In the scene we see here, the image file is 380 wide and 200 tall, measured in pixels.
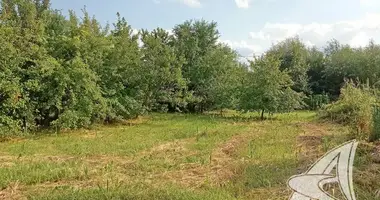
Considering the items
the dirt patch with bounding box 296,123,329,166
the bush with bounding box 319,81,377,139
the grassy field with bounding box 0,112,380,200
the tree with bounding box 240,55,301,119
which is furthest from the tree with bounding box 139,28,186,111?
the dirt patch with bounding box 296,123,329,166

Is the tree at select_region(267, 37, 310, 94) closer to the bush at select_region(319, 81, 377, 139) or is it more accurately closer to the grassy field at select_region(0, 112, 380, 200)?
the bush at select_region(319, 81, 377, 139)

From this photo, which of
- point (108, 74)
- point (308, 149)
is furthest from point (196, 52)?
point (308, 149)

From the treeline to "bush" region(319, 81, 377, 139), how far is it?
259cm

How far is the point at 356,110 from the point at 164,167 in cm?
700

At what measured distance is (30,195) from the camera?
4445mm

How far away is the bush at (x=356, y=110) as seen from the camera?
765 centimetres

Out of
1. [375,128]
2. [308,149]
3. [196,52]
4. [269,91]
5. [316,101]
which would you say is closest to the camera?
[375,128]

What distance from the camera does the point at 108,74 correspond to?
1370cm

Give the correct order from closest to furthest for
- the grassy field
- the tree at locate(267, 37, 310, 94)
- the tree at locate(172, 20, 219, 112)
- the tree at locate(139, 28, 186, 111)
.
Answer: the grassy field, the tree at locate(139, 28, 186, 111), the tree at locate(172, 20, 219, 112), the tree at locate(267, 37, 310, 94)

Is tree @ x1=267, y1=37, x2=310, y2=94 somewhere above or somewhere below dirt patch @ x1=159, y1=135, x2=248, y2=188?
above

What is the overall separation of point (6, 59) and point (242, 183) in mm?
8101

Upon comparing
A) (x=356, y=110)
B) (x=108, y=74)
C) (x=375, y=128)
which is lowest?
(x=375, y=128)

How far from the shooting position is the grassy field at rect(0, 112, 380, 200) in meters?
4.46

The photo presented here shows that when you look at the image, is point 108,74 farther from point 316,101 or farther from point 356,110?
point 316,101
